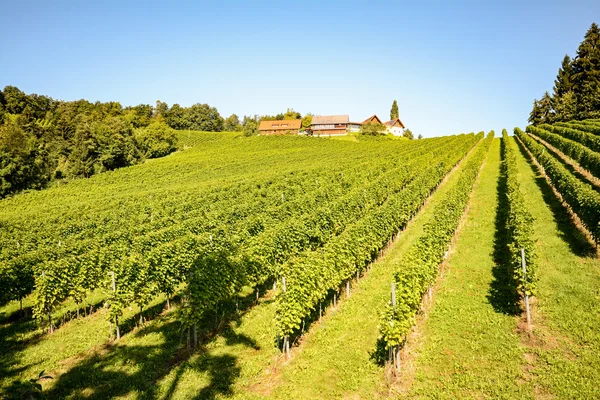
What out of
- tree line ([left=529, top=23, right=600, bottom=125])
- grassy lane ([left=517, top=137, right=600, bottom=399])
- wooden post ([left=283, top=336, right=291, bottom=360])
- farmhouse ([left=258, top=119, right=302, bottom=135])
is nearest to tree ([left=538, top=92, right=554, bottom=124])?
tree line ([left=529, top=23, right=600, bottom=125])

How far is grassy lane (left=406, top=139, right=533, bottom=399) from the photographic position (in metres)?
10.4

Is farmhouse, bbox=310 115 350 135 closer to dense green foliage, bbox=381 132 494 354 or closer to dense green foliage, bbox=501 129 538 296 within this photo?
dense green foliage, bbox=501 129 538 296

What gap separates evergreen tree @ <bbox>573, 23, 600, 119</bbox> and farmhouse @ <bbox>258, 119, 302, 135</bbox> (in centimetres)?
8086

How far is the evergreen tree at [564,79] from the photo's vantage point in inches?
3701

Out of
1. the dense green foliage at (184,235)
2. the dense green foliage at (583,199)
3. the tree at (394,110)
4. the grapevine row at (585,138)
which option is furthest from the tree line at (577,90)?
the dense green foliage at (583,199)

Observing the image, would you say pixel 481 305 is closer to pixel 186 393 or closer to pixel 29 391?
pixel 186 393

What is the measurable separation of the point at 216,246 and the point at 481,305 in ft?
45.1

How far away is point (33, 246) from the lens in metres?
25.9

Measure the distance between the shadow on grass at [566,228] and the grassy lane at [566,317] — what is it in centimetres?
4

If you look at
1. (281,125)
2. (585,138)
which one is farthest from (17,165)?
(585,138)

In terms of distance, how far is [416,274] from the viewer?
523 inches

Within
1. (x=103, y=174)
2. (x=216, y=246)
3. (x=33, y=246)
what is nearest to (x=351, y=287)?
(x=216, y=246)

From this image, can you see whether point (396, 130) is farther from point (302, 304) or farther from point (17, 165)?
point (302, 304)

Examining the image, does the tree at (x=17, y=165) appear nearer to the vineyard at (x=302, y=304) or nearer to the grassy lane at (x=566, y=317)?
the vineyard at (x=302, y=304)
